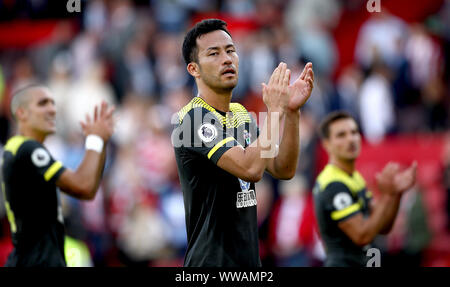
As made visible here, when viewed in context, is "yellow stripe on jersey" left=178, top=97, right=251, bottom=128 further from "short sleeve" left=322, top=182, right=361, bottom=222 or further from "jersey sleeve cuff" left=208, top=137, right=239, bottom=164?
"short sleeve" left=322, top=182, right=361, bottom=222

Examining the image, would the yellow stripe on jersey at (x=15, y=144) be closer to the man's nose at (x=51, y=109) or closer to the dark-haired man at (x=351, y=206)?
the man's nose at (x=51, y=109)

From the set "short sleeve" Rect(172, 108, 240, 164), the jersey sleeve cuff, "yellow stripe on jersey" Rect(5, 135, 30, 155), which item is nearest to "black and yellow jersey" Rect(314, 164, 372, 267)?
"short sleeve" Rect(172, 108, 240, 164)

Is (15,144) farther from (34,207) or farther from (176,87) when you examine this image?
(176,87)

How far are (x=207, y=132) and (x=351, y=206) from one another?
2.48 meters

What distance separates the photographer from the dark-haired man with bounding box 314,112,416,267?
676 cm

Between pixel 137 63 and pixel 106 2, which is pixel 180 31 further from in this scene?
pixel 106 2

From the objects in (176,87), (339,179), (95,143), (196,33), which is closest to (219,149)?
(196,33)

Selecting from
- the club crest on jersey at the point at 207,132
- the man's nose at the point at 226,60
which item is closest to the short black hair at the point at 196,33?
the man's nose at the point at 226,60

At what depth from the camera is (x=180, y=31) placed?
1588cm

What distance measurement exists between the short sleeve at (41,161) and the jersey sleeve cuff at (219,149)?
2061mm

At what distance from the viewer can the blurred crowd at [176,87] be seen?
40.3 feet

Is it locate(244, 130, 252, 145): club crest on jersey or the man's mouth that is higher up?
the man's mouth

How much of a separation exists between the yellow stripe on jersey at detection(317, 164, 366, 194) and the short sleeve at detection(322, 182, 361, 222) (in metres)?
0.06

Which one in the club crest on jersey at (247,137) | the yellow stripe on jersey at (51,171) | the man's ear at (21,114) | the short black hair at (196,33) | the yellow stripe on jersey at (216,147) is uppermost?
the short black hair at (196,33)
